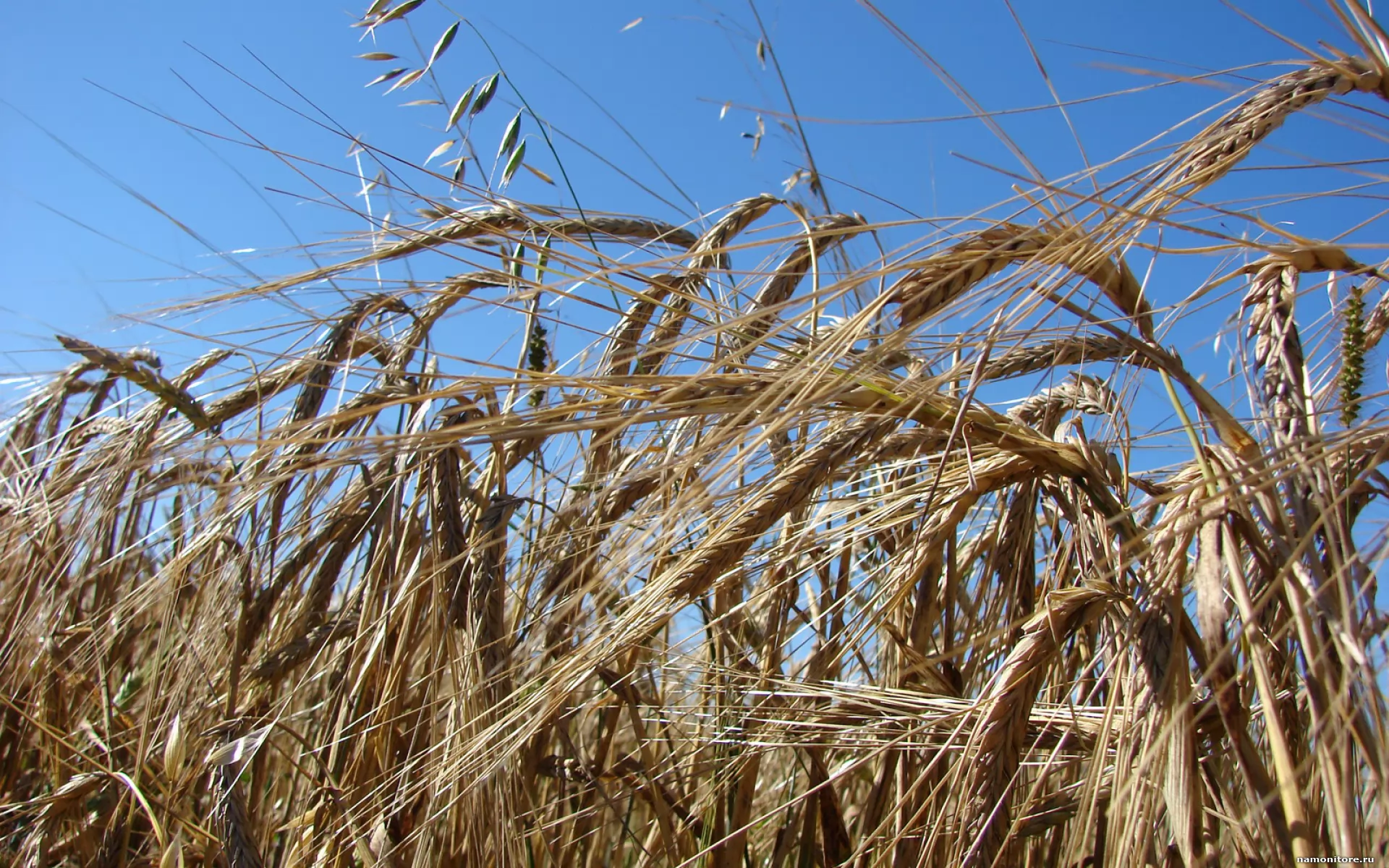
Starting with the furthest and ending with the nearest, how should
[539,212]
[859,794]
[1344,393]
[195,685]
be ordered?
[859,794] → [195,685] → [539,212] → [1344,393]

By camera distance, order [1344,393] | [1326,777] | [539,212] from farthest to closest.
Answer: [539,212]
[1344,393]
[1326,777]

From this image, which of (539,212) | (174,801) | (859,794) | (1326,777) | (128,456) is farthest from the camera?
(859,794)

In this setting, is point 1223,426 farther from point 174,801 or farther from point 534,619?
point 174,801

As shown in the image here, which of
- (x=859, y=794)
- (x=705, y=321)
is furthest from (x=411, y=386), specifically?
(x=859, y=794)

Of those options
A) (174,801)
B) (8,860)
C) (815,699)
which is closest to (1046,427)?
(815,699)

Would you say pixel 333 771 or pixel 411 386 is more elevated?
pixel 411 386

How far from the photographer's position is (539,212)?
104 cm

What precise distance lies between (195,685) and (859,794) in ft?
4.75

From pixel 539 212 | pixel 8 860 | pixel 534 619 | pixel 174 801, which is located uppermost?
pixel 539 212

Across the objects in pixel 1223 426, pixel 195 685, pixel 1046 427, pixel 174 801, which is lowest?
pixel 174 801

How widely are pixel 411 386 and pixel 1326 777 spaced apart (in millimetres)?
1192

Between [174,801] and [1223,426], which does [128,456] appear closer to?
[174,801]

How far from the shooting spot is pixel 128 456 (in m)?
1.59

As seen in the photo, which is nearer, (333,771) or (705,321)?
(705,321)
